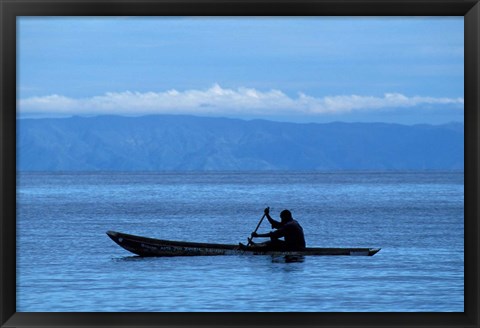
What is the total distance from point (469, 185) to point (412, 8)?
626mm

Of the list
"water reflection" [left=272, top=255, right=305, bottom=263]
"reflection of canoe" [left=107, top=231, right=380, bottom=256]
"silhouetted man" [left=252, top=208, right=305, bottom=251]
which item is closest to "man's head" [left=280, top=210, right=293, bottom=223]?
"silhouetted man" [left=252, top=208, right=305, bottom=251]

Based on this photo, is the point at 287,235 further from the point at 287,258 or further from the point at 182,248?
the point at 182,248

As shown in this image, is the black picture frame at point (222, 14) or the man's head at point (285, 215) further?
the man's head at point (285, 215)

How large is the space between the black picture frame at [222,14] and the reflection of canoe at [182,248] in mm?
11189

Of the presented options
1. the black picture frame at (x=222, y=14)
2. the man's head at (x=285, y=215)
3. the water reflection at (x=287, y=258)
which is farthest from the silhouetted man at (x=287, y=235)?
the black picture frame at (x=222, y=14)

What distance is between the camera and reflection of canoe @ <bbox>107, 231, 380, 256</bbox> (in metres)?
14.9

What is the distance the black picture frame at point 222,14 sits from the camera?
3412mm

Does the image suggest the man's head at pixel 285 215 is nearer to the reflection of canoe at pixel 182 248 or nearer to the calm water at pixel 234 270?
the calm water at pixel 234 270

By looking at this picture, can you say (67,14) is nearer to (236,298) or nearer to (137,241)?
(236,298)

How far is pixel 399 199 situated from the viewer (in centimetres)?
5322

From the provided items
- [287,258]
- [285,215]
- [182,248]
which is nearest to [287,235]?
[285,215]

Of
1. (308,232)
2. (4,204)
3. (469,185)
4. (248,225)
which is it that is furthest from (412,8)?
(248,225)

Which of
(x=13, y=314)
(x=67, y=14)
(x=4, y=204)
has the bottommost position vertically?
(x=13, y=314)

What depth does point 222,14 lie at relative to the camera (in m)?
3.49
